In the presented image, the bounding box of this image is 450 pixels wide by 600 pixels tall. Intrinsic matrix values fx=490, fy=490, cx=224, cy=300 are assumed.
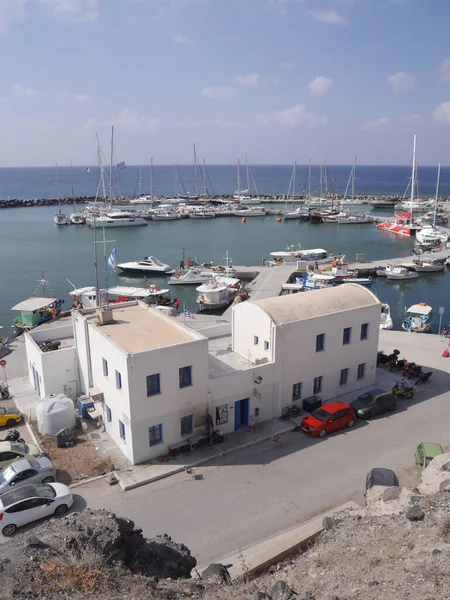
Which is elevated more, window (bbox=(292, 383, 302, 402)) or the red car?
window (bbox=(292, 383, 302, 402))

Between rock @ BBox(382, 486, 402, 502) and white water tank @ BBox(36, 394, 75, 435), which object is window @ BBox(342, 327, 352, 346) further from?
white water tank @ BBox(36, 394, 75, 435)

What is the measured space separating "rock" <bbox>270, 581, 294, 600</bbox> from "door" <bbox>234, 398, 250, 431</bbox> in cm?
1138

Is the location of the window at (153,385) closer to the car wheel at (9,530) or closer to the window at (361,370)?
the car wheel at (9,530)

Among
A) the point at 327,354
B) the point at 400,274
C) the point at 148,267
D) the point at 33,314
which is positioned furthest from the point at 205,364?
the point at 400,274

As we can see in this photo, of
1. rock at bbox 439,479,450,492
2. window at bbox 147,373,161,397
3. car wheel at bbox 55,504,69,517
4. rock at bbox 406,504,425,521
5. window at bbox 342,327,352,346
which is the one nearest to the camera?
rock at bbox 406,504,425,521

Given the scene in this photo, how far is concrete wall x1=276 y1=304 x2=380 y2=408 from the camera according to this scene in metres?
22.5

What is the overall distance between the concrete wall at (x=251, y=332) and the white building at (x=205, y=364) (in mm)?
49

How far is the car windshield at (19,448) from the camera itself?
19141 mm

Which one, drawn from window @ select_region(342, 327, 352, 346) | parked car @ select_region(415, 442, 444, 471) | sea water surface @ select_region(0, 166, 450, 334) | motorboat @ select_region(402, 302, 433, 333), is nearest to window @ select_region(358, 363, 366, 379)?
window @ select_region(342, 327, 352, 346)

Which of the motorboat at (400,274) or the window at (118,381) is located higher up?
the window at (118,381)

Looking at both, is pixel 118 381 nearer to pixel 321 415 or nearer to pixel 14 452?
pixel 14 452

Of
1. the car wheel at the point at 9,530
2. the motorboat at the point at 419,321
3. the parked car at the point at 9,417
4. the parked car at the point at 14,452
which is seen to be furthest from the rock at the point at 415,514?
the motorboat at the point at 419,321

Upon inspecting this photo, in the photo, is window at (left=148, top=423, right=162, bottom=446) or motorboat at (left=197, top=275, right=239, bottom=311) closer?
window at (left=148, top=423, right=162, bottom=446)

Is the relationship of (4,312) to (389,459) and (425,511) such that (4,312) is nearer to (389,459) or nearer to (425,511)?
(389,459)
